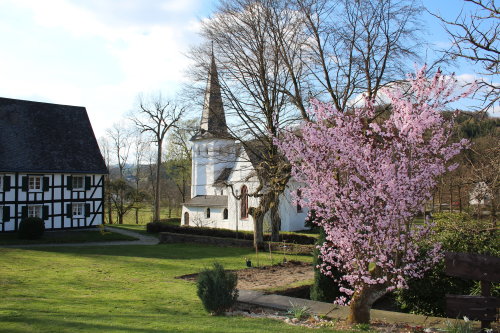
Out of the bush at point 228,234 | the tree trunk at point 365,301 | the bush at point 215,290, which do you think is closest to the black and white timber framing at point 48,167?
the bush at point 228,234

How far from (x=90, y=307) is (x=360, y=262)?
594 cm

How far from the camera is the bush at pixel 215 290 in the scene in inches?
347

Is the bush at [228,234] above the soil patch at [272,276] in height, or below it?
above

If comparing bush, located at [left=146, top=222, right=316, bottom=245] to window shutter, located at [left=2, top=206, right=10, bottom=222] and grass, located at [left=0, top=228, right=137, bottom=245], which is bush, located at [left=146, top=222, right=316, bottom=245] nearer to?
grass, located at [left=0, top=228, right=137, bottom=245]

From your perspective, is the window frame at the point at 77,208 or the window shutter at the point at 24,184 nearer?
the window shutter at the point at 24,184

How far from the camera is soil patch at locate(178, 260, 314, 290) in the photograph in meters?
13.1

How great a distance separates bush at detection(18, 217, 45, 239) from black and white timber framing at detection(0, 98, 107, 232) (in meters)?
2.83

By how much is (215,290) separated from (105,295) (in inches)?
154

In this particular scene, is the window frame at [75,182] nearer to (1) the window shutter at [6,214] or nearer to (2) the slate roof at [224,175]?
(1) the window shutter at [6,214]

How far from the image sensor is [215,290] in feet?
28.9

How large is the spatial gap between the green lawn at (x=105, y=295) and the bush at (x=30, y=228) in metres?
6.01

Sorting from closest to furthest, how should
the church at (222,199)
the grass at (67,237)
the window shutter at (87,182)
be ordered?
1. the grass at (67,237)
2. the window shutter at (87,182)
3. the church at (222,199)

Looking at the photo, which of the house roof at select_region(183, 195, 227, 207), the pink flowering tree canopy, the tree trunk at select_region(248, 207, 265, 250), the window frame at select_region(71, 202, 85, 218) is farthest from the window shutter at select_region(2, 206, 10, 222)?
the pink flowering tree canopy

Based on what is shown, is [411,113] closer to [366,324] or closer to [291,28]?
[366,324]
